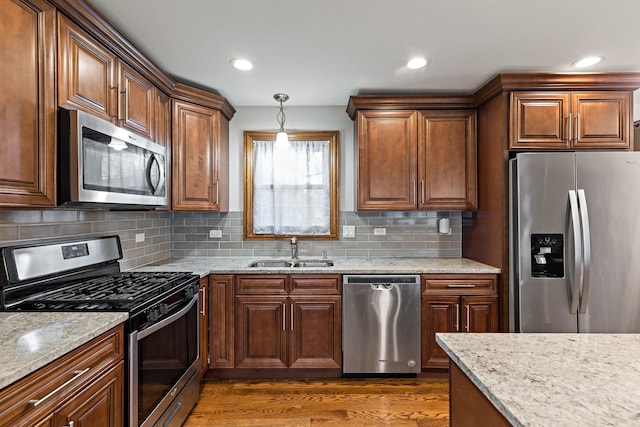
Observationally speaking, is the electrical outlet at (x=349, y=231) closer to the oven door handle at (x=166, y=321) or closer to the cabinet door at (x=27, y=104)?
the oven door handle at (x=166, y=321)

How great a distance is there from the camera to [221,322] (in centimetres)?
264

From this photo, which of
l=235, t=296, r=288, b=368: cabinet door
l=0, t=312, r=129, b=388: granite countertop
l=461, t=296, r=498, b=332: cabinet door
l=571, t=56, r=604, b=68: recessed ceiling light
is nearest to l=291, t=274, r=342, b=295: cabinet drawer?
l=235, t=296, r=288, b=368: cabinet door

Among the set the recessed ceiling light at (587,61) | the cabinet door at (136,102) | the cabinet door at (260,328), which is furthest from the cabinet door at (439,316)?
the cabinet door at (136,102)

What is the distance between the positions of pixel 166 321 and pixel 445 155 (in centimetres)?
248

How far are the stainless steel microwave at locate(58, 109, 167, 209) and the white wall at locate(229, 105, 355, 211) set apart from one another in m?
1.10

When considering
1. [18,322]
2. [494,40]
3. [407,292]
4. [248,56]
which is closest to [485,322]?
[407,292]

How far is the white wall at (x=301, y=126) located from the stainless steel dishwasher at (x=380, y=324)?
3.13ft

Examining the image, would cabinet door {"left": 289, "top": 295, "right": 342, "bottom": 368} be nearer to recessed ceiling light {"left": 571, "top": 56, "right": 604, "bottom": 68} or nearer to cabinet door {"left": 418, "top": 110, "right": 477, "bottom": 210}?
cabinet door {"left": 418, "top": 110, "right": 477, "bottom": 210}

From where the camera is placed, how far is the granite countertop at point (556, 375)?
27.7 inches

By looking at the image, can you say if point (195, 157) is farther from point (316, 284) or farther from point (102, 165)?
point (316, 284)

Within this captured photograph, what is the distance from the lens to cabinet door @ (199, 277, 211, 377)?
2.51 m

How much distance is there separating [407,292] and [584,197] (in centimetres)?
139

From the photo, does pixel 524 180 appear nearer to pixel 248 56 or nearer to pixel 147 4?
pixel 248 56

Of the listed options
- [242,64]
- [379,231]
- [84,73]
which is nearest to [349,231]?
[379,231]
